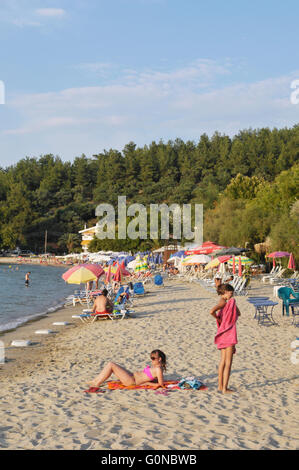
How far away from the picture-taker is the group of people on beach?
601 centimetres

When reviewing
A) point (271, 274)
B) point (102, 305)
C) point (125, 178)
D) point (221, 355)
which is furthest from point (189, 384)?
point (125, 178)

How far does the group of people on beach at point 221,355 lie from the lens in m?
6.01

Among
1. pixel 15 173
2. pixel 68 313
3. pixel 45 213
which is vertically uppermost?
pixel 15 173

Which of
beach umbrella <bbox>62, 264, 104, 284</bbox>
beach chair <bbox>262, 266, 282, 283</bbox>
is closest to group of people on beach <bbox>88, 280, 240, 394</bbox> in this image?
beach umbrella <bbox>62, 264, 104, 284</bbox>

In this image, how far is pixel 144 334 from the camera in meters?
10.9

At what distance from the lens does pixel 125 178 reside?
104 m

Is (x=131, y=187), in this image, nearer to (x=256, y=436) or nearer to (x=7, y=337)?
(x=7, y=337)

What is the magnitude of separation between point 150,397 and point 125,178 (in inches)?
3919

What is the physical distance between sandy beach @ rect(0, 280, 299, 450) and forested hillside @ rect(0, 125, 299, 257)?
4749cm

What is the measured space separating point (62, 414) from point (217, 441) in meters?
1.77

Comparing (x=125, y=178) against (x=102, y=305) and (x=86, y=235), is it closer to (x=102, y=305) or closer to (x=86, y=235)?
(x=86, y=235)

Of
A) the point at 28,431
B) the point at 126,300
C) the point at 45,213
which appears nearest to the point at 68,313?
the point at 126,300

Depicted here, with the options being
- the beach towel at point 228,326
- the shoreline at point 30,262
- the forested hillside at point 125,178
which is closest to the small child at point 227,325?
the beach towel at point 228,326

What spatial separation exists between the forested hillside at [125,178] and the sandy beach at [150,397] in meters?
47.5
